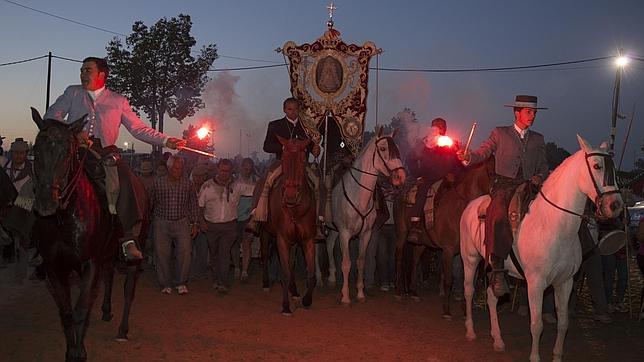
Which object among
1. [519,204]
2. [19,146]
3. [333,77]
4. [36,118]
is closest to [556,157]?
[333,77]

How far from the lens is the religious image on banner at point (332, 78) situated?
14.1m

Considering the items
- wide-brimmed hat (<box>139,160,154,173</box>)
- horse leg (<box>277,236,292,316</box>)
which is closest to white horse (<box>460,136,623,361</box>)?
horse leg (<box>277,236,292,316</box>)

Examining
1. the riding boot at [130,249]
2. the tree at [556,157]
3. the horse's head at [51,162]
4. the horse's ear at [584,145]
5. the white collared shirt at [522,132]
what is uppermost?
the tree at [556,157]

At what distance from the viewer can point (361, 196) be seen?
10695 millimetres

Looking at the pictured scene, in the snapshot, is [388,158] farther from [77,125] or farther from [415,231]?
[77,125]

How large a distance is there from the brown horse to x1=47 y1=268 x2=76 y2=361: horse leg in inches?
154

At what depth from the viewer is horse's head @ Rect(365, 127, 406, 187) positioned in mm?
9836

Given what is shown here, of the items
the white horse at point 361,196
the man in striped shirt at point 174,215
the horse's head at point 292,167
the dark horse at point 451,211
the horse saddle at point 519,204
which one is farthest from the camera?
the man in striped shirt at point 174,215

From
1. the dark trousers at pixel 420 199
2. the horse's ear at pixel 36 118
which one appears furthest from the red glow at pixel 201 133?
the dark trousers at pixel 420 199

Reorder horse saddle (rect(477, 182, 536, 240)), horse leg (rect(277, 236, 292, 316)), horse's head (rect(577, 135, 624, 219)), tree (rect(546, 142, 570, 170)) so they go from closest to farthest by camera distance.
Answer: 1. horse's head (rect(577, 135, 624, 219))
2. horse saddle (rect(477, 182, 536, 240))
3. horse leg (rect(277, 236, 292, 316))
4. tree (rect(546, 142, 570, 170))

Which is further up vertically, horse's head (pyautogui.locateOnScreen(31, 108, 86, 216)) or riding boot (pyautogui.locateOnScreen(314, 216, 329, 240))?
horse's head (pyautogui.locateOnScreen(31, 108, 86, 216))

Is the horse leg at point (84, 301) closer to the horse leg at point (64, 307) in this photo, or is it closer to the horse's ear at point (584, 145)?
the horse leg at point (64, 307)

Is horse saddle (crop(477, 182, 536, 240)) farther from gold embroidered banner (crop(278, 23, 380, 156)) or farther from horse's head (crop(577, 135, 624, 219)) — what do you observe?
gold embroidered banner (crop(278, 23, 380, 156))

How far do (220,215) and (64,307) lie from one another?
5.57 m
